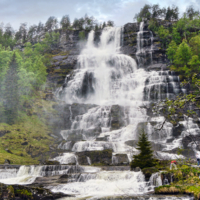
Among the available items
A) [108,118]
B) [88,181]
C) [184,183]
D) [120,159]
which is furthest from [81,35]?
[184,183]

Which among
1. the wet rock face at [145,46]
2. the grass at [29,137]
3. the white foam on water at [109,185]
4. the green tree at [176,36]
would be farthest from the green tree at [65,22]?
the white foam on water at [109,185]

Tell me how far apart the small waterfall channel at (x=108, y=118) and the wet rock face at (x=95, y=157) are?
36cm

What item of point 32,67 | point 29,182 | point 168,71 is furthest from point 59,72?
point 29,182

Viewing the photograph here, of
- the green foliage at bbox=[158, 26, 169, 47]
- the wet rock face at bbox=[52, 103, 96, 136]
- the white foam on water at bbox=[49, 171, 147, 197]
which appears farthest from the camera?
the green foliage at bbox=[158, 26, 169, 47]

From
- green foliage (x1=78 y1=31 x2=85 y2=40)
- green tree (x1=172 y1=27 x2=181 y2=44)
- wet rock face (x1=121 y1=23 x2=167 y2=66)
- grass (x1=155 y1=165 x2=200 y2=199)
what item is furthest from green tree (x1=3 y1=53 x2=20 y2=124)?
green tree (x1=172 y1=27 x2=181 y2=44)

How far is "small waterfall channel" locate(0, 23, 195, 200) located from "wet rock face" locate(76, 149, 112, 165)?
360 millimetres

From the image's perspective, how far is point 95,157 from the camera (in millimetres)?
27844

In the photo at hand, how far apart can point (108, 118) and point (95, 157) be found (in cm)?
1524

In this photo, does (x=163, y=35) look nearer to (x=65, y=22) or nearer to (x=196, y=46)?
(x=196, y=46)

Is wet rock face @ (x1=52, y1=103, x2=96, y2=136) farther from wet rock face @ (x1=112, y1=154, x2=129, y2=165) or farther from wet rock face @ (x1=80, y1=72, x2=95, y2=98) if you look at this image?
wet rock face @ (x1=112, y1=154, x2=129, y2=165)

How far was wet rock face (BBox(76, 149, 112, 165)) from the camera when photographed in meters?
27.4

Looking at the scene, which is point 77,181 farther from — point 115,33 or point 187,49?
point 115,33

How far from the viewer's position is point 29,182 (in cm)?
2091

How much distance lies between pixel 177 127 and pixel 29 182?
960 inches
